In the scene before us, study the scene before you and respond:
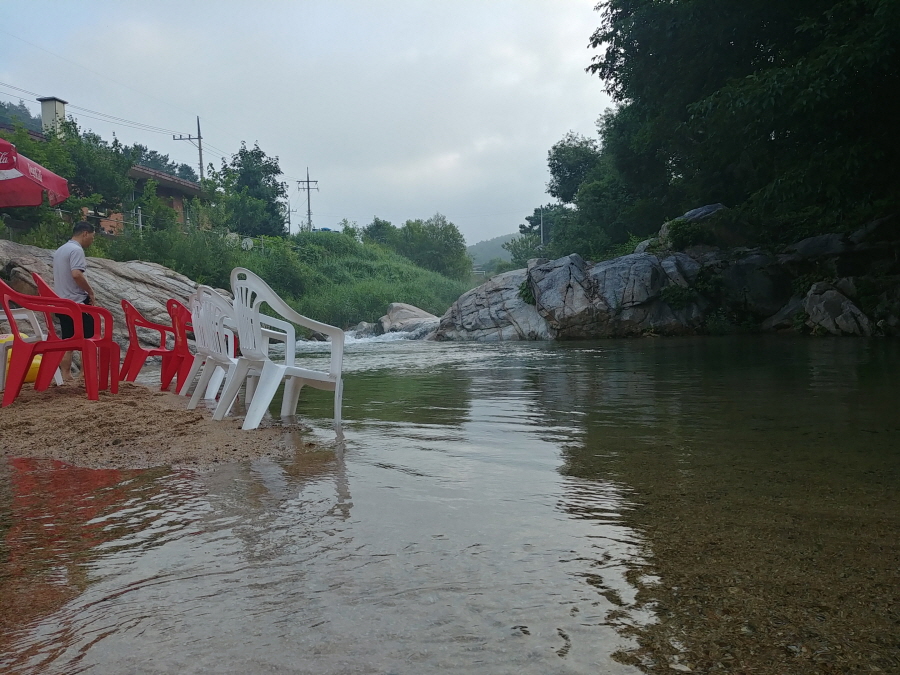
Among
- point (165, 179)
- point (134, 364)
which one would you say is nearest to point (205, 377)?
point (134, 364)

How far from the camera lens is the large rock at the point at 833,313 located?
15.5 metres

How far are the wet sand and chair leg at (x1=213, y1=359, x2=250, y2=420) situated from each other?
0.08 meters

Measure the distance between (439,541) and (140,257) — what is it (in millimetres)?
25095

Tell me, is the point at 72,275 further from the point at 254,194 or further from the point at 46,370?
Answer: the point at 254,194

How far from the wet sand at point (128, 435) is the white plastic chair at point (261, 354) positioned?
204 millimetres

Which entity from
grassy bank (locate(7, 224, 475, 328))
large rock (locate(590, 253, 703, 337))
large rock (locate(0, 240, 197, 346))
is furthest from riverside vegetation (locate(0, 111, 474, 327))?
large rock (locate(590, 253, 703, 337))

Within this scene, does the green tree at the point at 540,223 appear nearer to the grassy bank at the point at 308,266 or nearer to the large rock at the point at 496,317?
the grassy bank at the point at 308,266

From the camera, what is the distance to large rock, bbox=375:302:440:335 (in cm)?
2880

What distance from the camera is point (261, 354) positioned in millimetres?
4711

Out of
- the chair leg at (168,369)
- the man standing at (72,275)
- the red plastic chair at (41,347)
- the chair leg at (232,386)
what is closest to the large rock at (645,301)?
the chair leg at (168,369)

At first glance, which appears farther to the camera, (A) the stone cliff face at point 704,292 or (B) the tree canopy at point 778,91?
(A) the stone cliff face at point 704,292

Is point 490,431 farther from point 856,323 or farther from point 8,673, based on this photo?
point 856,323

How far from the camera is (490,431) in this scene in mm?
4578

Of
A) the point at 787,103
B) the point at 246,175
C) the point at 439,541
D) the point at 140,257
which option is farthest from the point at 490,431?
the point at 246,175
